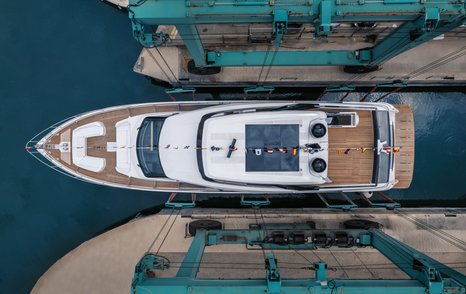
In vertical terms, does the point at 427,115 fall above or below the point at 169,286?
above

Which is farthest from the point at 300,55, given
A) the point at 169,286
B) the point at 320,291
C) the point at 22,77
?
the point at 22,77

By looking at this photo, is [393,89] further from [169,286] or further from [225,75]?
[169,286]

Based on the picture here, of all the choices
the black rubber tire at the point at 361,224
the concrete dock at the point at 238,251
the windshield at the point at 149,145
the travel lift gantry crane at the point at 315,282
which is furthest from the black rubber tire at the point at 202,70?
the black rubber tire at the point at 361,224

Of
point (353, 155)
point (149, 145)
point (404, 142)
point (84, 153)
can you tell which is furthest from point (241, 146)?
point (84, 153)

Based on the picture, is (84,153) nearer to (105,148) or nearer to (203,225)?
(105,148)

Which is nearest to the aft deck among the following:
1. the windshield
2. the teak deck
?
the teak deck
